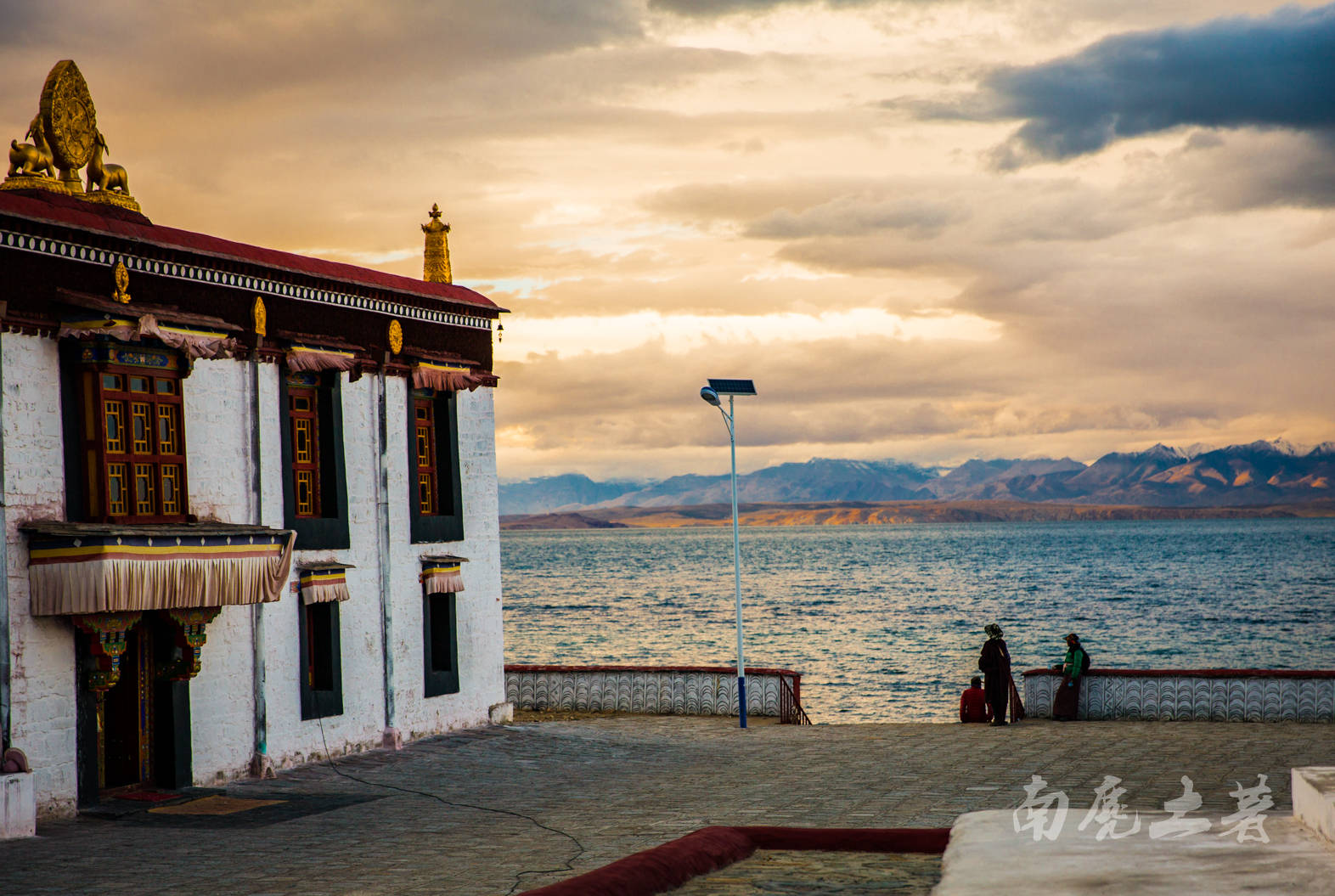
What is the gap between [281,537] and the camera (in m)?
19.6

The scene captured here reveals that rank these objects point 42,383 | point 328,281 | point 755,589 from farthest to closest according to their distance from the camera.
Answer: point 755,589 → point 328,281 → point 42,383

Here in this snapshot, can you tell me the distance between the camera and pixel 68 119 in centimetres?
1912

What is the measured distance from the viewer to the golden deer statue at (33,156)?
18.7 meters

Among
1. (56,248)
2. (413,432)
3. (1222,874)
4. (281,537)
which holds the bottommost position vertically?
(1222,874)

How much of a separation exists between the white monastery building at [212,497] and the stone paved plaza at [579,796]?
4.17ft

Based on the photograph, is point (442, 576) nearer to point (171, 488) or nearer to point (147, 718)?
point (171, 488)

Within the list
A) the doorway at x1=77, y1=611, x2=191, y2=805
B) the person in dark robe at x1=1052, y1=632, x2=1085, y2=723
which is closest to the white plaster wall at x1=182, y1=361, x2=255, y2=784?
the doorway at x1=77, y1=611, x2=191, y2=805

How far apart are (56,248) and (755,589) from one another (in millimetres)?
111659

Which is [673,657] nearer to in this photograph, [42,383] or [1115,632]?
[1115,632]

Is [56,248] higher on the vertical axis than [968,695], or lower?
higher

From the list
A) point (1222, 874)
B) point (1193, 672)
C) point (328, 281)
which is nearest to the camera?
point (1222, 874)

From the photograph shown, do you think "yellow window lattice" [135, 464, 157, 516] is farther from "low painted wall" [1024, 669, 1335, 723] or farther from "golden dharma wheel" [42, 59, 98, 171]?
"low painted wall" [1024, 669, 1335, 723]

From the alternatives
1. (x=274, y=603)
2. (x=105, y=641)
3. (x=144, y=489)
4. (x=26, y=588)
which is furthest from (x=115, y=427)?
(x=274, y=603)

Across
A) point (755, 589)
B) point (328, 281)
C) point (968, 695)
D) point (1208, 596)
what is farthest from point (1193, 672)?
point (755, 589)
